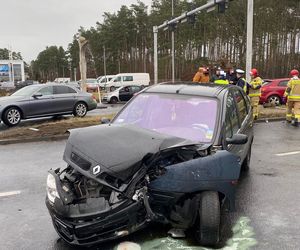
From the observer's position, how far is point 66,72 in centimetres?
12375

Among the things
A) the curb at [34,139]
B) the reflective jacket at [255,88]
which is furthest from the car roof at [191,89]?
the reflective jacket at [255,88]

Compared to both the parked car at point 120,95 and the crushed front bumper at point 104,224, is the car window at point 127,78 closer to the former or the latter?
the parked car at point 120,95

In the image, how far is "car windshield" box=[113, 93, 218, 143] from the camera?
188 inches

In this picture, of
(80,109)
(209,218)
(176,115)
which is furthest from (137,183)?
(80,109)

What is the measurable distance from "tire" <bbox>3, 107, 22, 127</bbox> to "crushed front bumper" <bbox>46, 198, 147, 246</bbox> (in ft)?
35.2

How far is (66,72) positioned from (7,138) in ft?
383

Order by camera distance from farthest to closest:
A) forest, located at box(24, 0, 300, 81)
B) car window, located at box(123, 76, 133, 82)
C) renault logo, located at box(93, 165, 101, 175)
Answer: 1. forest, located at box(24, 0, 300, 81)
2. car window, located at box(123, 76, 133, 82)
3. renault logo, located at box(93, 165, 101, 175)

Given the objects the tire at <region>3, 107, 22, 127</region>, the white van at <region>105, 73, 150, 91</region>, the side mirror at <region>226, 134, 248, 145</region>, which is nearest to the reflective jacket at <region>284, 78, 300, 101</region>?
the side mirror at <region>226, 134, 248, 145</region>

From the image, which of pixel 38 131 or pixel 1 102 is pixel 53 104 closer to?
pixel 1 102

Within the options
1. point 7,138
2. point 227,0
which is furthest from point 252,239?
point 227,0

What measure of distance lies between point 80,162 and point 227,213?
219 centimetres

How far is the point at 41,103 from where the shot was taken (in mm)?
14469

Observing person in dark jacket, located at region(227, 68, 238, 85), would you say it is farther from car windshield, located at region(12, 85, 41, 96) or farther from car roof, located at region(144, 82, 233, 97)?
car roof, located at region(144, 82, 233, 97)

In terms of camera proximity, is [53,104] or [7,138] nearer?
[7,138]
